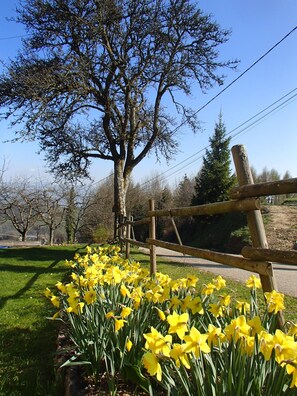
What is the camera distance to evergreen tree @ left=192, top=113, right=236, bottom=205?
24.9m

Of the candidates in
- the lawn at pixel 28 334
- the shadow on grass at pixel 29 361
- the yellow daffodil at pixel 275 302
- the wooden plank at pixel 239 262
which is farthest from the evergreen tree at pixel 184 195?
the yellow daffodil at pixel 275 302

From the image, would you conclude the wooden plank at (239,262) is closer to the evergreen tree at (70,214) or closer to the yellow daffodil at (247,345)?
the yellow daffodil at (247,345)

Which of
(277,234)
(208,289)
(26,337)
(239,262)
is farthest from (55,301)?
(277,234)

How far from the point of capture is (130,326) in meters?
2.27

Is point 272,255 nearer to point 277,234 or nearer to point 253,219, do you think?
point 253,219

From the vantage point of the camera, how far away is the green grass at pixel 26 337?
2708 mm

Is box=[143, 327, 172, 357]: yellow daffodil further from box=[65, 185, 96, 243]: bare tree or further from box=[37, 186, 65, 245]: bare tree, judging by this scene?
box=[65, 185, 96, 243]: bare tree

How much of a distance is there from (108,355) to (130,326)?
0.22m

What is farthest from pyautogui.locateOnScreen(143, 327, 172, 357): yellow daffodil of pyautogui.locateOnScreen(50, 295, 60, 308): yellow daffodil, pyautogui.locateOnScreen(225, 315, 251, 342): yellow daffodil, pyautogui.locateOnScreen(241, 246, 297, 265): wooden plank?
pyautogui.locateOnScreen(50, 295, 60, 308): yellow daffodil

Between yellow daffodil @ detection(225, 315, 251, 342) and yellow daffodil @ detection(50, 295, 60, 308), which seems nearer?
yellow daffodil @ detection(225, 315, 251, 342)

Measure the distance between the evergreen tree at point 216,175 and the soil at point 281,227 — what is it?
20.6 feet

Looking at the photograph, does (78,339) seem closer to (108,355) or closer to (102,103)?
(108,355)

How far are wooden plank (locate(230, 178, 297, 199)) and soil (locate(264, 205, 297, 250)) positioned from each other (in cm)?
1188

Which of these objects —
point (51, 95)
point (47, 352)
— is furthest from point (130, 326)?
point (51, 95)
